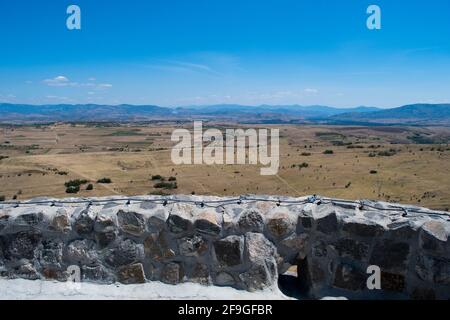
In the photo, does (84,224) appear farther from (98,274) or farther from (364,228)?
(364,228)

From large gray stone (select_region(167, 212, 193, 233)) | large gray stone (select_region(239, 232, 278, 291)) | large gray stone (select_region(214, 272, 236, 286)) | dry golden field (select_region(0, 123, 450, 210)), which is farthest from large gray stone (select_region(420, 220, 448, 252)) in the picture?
dry golden field (select_region(0, 123, 450, 210))

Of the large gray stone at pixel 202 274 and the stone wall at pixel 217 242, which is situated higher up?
the stone wall at pixel 217 242

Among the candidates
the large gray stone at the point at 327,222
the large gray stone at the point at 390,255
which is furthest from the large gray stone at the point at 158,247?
the large gray stone at the point at 390,255

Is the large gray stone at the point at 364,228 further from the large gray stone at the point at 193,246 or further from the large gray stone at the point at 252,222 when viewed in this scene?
the large gray stone at the point at 193,246

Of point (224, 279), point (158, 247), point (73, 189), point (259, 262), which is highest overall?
point (158, 247)

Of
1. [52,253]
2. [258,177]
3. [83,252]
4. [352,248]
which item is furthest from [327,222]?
[258,177]

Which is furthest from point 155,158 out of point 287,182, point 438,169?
point 438,169

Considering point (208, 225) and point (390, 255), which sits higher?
point (208, 225)
